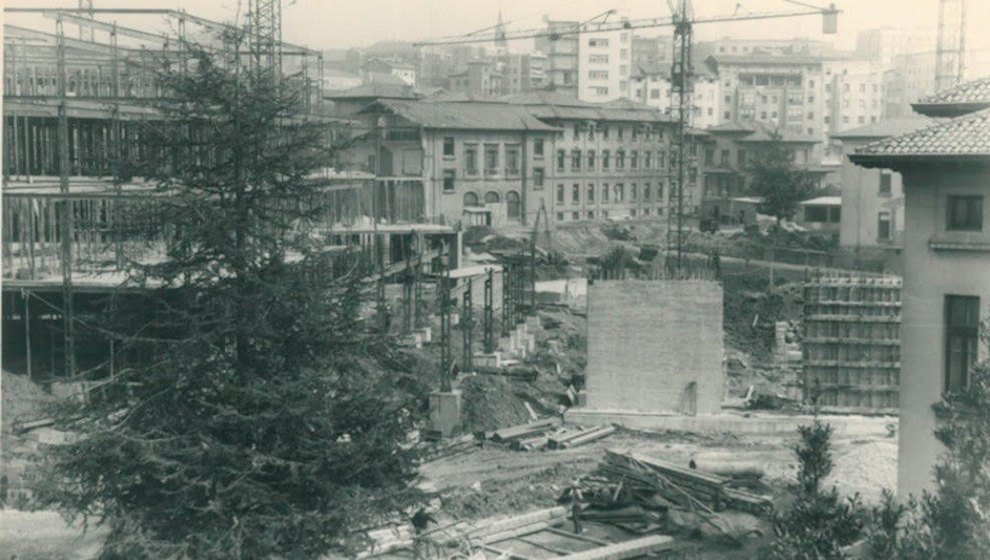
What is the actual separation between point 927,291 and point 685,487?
7505 mm

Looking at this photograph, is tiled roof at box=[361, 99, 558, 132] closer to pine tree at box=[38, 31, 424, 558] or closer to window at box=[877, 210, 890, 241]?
window at box=[877, 210, 890, 241]

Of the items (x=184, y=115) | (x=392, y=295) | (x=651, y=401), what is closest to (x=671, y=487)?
(x=651, y=401)

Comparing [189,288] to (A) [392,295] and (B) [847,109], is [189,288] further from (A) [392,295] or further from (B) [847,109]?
(B) [847,109]

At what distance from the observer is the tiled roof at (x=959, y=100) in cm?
2198

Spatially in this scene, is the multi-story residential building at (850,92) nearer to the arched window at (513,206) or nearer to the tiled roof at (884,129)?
the tiled roof at (884,129)

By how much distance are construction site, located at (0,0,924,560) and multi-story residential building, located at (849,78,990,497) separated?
8.23ft

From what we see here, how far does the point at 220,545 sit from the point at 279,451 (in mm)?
1489

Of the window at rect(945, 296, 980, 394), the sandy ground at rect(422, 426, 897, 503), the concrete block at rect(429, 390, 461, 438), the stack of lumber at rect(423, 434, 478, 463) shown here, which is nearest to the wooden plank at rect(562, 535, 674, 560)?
the sandy ground at rect(422, 426, 897, 503)

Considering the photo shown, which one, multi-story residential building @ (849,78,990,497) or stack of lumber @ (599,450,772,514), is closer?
multi-story residential building @ (849,78,990,497)

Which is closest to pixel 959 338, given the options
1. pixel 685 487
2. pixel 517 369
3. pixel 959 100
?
pixel 959 100

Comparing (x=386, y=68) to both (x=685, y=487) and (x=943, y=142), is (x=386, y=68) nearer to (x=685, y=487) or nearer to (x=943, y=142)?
(x=685, y=487)

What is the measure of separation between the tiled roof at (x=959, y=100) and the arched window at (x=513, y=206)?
52874mm

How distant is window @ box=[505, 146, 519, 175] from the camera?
75.2 meters

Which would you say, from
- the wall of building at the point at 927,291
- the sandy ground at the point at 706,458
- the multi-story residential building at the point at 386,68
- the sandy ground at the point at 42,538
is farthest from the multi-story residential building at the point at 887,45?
the sandy ground at the point at 42,538
